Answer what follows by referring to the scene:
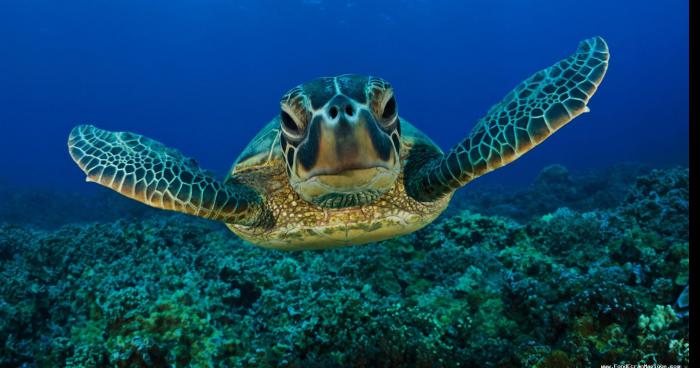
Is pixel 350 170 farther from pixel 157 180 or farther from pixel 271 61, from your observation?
pixel 271 61

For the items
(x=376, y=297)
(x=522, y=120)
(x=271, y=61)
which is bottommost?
(x=376, y=297)

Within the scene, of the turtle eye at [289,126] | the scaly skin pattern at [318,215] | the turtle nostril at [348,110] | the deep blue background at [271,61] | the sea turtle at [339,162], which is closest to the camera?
the turtle nostril at [348,110]

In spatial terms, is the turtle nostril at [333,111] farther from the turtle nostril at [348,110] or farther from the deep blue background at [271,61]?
the deep blue background at [271,61]

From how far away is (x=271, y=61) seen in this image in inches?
3450

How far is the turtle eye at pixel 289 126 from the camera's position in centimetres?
246

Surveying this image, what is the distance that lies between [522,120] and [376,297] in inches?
86.7

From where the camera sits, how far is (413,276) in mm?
4523

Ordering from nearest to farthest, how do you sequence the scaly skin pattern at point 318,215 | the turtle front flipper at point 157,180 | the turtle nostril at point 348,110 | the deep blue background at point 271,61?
the turtle nostril at point 348,110 < the turtle front flipper at point 157,180 < the scaly skin pattern at point 318,215 < the deep blue background at point 271,61

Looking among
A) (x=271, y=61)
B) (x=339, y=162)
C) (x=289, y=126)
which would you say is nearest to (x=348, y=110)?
(x=339, y=162)

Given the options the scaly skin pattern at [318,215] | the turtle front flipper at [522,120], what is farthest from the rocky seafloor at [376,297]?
the turtle front flipper at [522,120]

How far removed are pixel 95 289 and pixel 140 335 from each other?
1.35m

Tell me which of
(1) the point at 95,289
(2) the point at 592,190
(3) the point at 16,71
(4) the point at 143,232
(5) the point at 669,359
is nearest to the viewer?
(5) the point at 669,359
